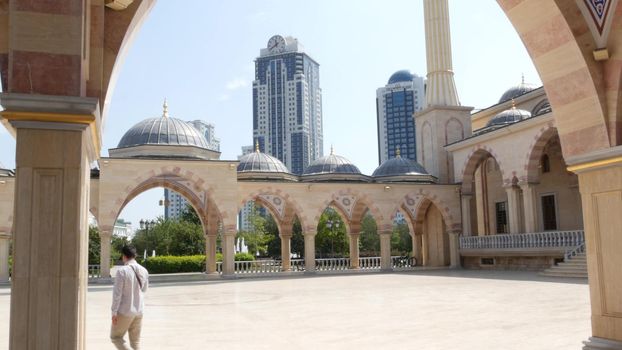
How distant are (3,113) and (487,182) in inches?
983

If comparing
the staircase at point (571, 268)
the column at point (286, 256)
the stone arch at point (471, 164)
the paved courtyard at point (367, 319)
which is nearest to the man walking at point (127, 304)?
the paved courtyard at point (367, 319)

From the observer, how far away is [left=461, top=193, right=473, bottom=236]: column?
24812 millimetres

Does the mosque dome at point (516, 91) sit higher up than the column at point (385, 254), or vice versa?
the mosque dome at point (516, 91)

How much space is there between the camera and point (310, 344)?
6832 millimetres

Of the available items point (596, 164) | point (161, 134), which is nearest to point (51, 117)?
point (596, 164)

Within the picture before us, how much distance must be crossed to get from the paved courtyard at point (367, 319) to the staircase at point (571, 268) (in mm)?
3282

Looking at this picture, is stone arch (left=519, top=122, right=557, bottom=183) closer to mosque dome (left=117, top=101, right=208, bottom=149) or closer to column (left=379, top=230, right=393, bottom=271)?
column (left=379, top=230, right=393, bottom=271)

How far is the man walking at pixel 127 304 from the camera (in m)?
4.95

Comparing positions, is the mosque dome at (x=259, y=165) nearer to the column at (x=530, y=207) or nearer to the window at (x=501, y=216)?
the window at (x=501, y=216)

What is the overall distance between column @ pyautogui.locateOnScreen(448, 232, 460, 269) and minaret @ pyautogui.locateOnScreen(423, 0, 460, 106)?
6.27 m

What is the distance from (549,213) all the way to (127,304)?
22.1 m

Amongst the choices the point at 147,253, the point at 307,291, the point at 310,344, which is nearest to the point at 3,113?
the point at 310,344

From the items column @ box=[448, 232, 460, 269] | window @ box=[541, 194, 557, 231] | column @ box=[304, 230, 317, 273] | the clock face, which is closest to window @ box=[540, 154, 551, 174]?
window @ box=[541, 194, 557, 231]

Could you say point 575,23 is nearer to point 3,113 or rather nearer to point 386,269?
point 3,113
